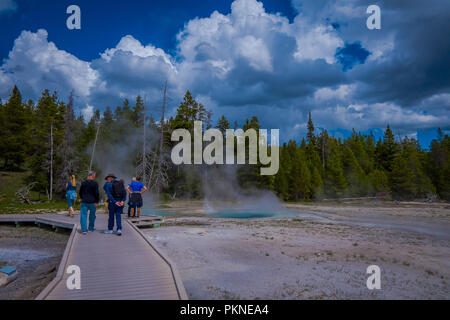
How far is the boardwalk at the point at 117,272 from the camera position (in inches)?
182

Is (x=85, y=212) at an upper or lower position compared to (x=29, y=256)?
upper

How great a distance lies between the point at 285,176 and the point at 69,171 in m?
31.2

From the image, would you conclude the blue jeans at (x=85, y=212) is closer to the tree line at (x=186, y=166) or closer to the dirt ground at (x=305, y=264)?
the dirt ground at (x=305, y=264)

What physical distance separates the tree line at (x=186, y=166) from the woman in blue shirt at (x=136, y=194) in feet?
44.4

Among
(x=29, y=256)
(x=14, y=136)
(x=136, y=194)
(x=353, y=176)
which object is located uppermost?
(x=14, y=136)

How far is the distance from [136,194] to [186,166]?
91.0 ft

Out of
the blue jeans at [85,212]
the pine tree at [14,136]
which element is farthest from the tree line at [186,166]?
the blue jeans at [85,212]

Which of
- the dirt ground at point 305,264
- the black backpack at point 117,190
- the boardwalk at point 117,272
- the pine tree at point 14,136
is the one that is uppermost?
the pine tree at point 14,136

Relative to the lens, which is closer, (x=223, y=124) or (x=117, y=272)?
(x=117, y=272)

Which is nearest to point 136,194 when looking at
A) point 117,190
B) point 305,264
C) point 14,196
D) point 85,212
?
point 85,212

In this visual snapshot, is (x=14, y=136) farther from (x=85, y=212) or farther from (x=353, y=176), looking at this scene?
(x=353, y=176)

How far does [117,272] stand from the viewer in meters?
5.65

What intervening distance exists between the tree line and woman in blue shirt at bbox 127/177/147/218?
1355 cm
